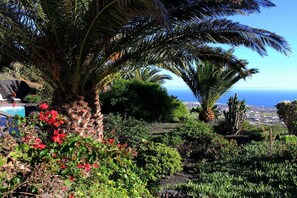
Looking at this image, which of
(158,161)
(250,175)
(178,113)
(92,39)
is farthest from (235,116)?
(92,39)

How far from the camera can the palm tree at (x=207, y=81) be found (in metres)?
17.2

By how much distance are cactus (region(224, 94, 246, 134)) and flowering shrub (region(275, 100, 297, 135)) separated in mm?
1980

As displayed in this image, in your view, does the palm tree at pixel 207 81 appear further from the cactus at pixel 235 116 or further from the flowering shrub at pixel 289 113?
the cactus at pixel 235 116

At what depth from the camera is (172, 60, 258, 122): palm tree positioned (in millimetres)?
17156

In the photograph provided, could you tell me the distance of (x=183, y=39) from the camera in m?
7.25

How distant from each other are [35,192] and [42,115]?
1372 mm

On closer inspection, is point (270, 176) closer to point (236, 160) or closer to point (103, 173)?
point (236, 160)

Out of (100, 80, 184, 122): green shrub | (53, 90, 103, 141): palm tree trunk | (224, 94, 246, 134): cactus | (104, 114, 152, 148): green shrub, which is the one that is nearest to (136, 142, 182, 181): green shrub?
(53, 90, 103, 141): palm tree trunk

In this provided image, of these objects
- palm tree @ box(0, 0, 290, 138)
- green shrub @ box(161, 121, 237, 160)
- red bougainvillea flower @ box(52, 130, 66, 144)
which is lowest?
green shrub @ box(161, 121, 237, 160)

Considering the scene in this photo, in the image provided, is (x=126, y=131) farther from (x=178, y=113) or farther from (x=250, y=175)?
(x=178, y=113)

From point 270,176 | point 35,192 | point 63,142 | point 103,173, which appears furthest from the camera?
point 270,176

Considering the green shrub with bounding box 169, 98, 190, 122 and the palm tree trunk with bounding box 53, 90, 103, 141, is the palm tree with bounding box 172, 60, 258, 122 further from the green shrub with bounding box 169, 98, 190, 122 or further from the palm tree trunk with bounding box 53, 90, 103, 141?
the palm tree trunk with bounding box 53, 90, 103, 141

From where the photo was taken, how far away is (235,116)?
1302cm

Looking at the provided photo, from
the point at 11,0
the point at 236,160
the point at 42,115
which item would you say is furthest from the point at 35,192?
the point at 236,160
